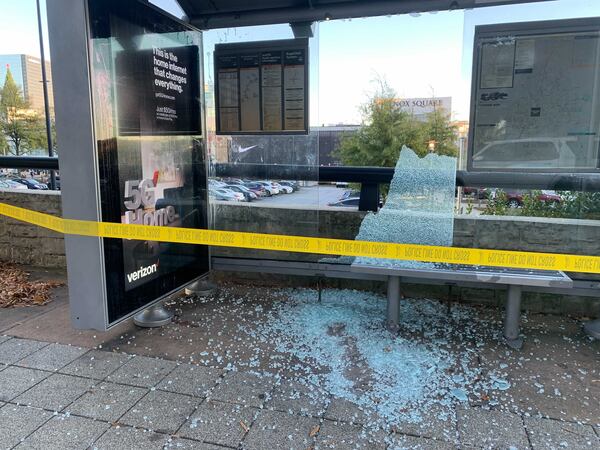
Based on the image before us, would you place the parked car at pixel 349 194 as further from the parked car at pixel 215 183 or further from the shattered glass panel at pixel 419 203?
the parked car at pixel 215 183

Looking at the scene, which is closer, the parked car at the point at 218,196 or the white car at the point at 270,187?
the white car at the point at 270,187

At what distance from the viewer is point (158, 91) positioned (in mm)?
3545

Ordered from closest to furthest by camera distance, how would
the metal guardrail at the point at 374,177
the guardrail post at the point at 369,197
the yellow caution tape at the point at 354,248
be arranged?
the yellow caution tape at the point at 354,248 < the metal guardrail at the point at 374,177 < the guardrail post at the point at 369,197

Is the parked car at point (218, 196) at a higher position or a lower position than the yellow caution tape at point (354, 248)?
higher

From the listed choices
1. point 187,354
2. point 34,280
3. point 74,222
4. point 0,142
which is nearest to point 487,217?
point 187,354

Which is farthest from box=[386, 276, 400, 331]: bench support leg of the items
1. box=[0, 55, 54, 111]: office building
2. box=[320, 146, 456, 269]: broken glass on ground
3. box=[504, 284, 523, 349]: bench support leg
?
box=[0, 55, 54, 111]: office building

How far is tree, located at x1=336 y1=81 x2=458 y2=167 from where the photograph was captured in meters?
3.85

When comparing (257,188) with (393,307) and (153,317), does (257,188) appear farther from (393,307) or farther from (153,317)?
(393,307)

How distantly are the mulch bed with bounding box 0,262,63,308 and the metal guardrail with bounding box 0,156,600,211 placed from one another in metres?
2.22

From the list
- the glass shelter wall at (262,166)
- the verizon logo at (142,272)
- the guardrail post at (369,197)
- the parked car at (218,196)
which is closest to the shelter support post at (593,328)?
the guardrail post at (369,197)

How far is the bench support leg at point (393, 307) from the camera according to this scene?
143 inches

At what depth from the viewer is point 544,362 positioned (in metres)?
3.16

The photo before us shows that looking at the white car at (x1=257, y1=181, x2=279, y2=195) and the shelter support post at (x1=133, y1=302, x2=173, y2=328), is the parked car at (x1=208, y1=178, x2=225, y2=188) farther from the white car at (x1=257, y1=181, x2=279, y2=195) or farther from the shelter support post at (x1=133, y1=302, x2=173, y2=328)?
the shelter support post at (x1=133, y1=302, x2=173, y2=328)

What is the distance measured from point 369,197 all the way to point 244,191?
1.24 metres
